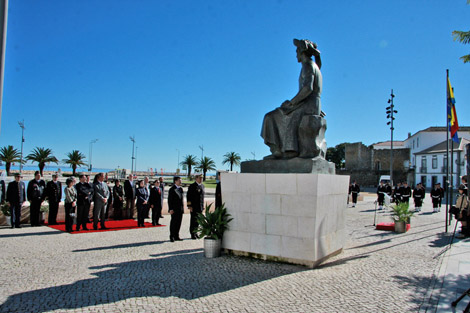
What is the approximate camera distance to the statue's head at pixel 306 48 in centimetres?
665

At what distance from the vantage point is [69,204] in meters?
9.72

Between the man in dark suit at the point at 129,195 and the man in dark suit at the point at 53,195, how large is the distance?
2.49m

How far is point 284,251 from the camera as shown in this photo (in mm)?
5898

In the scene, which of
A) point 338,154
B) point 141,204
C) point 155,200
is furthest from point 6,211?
point 338,154

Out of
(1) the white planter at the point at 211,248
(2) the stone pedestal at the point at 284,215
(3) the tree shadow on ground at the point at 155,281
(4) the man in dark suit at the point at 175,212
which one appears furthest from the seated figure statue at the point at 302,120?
(4) the man in dark suit at the point at 175,212

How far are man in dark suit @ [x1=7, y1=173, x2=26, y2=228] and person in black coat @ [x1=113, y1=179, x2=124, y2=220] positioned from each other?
3146 millimetres

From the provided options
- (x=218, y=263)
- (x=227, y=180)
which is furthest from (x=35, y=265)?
(x=227, y=180)

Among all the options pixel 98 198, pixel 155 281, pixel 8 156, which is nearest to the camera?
pixel 155 281

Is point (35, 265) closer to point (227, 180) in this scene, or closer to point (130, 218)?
point (227, 180)

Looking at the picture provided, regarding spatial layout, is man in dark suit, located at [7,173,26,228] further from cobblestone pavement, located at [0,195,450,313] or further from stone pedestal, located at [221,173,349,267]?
stone pedestal, located at [221,173,349,267]

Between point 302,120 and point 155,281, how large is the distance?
4111 mm

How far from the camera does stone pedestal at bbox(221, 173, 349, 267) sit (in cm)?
564

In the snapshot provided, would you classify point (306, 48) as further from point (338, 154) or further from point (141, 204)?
point (338, 154)

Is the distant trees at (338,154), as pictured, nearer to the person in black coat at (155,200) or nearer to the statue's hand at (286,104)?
the person in black coat at (155,200)
